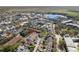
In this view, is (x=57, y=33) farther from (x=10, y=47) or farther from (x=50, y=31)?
(x=10, y=47)

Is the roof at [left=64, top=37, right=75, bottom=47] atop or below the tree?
atop

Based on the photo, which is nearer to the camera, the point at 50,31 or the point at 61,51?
the point at 61,51

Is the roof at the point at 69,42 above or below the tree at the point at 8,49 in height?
above
